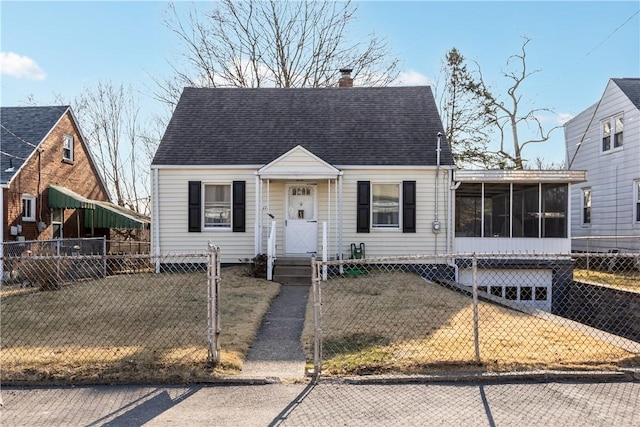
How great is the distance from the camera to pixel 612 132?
19484mm

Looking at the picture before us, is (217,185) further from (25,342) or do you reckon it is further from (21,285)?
(25,342)

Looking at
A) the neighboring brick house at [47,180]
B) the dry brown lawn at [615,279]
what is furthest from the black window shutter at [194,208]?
the dry brown lawn at [615,279]

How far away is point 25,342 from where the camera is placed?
23.2ft

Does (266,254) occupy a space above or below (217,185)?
below

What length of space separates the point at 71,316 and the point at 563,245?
12673 millimetres

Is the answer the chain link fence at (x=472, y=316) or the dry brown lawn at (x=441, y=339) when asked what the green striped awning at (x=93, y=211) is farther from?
the dry brown lawn at (x=441, y=339)

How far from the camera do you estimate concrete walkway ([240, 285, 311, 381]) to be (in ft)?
19.1

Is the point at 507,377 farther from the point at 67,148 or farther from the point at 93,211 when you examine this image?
the point at 67,148

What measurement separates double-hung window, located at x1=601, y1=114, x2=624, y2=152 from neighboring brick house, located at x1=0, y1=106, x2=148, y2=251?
1866 cm

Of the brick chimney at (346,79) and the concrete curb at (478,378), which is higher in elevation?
the brick chimney at (346,79)

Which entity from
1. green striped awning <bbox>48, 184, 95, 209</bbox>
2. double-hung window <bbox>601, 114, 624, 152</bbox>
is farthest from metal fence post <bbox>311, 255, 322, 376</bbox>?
double-hung window <bbox>601, 114, 624, 152</bbox>

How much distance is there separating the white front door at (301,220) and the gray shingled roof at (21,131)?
8978 mm

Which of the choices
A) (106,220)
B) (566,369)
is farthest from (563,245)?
(106,220)

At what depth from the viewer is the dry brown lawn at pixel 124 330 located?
567cm
